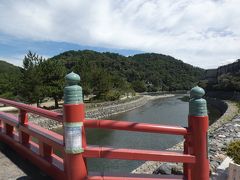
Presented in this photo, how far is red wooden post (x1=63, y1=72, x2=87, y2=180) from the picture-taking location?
315cm

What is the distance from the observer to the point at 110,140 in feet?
63.1

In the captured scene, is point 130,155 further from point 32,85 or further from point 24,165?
point 32,85

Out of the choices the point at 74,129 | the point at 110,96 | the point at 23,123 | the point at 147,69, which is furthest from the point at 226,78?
the point at 147,69

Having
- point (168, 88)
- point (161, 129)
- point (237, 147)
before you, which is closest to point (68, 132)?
point (161, 129)

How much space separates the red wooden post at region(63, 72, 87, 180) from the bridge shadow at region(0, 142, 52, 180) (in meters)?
0.92

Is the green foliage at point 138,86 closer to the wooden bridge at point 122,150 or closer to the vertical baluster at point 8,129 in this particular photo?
the vertical baluster at point 8,129

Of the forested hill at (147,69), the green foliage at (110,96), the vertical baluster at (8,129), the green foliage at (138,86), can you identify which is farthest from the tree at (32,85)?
the green foliage at (138,86)

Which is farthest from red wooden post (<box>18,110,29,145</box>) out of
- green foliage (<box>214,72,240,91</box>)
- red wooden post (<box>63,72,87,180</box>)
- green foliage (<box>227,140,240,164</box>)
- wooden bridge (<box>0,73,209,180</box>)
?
green foliage (<box>214,72,240,91</box>)

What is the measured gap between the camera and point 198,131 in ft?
10.4

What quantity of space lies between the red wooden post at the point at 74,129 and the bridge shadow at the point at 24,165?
92 cm

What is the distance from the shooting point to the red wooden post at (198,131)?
316 cm

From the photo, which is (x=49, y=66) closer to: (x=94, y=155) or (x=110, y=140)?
(x=110, y=140)

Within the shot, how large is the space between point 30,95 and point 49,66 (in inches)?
165

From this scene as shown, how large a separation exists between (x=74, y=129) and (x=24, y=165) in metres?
1.84
